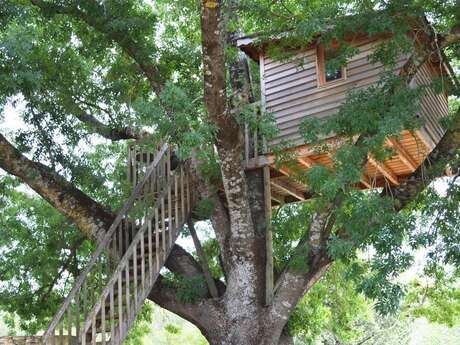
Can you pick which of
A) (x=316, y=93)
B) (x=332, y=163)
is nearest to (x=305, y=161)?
(x=332, y=163)

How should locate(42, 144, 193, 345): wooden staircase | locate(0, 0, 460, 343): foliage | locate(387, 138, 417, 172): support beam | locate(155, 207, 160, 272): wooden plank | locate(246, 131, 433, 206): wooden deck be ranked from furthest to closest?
1. locate(246, 131, 433, 206): wooden deck
2. locate(387, 138, 417, 172): support beam
3. locate(155, 207, 160, 272): wooden plank
4. locate(42, 144, 193, 345): wooden staircase
5. locate(0, 0, 460, 343): foliage

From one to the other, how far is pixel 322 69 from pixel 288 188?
299 centimetres

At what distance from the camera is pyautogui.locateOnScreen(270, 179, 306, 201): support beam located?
38.6 ft

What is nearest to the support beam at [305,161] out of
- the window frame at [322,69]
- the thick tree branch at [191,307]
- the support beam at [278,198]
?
the window frame at [322,69]

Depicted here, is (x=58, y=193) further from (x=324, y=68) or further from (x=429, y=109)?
(x=429, y=109)

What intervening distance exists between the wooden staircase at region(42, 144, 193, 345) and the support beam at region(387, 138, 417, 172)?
356 cm

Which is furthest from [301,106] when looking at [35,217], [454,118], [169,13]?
[35,217]

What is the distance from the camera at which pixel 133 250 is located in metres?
8.75

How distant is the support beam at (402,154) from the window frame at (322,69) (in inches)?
55.6

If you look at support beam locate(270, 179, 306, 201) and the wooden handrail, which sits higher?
support beam locate(270, 179, 306, 201)

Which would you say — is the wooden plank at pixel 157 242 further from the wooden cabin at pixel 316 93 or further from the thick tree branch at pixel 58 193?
the wooden cabin at pixel 316 93

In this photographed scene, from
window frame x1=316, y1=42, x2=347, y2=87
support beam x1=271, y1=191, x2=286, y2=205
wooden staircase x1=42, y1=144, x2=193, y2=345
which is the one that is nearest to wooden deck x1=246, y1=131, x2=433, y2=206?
support beam x1=271, y1=191, x2=286, y2=205

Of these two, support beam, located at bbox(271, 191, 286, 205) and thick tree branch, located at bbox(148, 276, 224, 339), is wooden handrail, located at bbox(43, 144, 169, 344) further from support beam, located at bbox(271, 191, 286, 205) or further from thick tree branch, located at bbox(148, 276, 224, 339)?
support beam, located at bbox(271, 191, 286, 205)

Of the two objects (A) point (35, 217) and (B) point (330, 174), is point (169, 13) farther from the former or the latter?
(B) point (330, 174)
